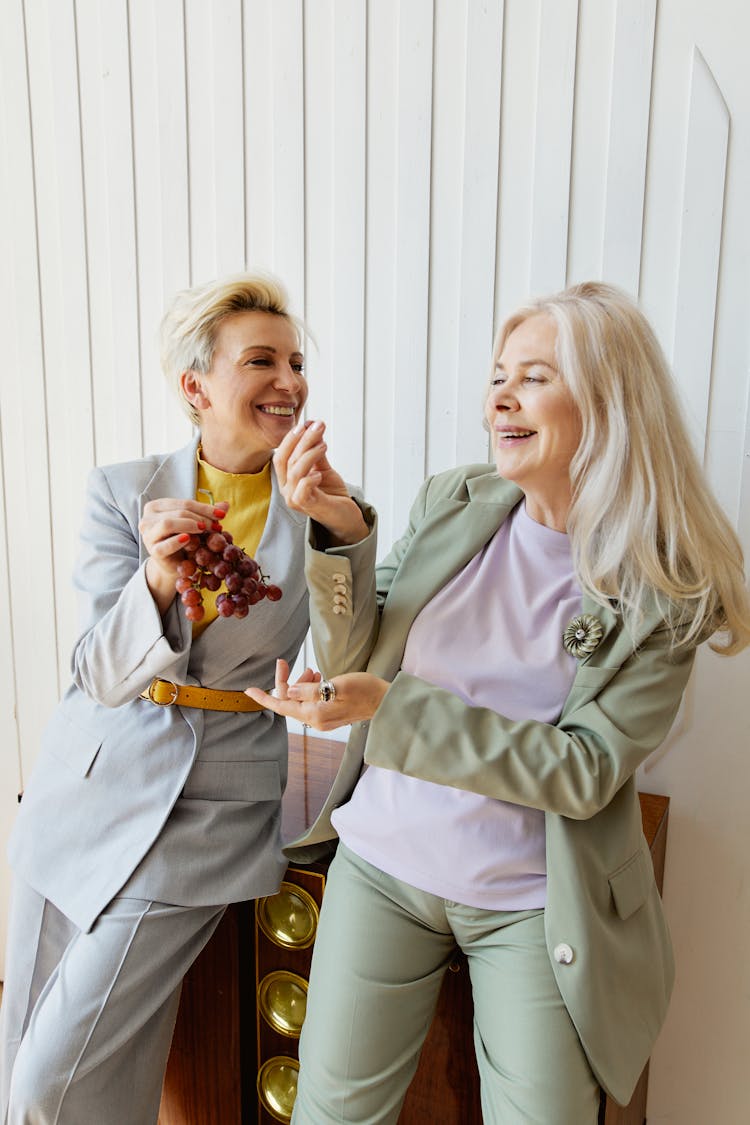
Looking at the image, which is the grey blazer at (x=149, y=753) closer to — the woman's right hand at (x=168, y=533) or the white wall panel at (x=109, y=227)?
the woman's right hand at (x=168, y=533)

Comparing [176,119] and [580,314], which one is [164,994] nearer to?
[580,314]

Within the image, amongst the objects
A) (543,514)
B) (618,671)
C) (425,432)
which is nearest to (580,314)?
(543,514)

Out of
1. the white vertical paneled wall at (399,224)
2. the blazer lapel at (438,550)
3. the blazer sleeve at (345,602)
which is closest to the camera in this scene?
the blazer sleeve at (345,602)

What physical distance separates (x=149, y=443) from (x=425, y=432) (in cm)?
73

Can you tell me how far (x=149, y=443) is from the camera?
223cm

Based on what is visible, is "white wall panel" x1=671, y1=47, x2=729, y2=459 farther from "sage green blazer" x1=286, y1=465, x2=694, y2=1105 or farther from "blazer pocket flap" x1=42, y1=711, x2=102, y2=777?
A: "blazer pocket flap" x1=42, y1=711, x2=102, y2=777

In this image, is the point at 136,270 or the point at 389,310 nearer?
the point at 389,310

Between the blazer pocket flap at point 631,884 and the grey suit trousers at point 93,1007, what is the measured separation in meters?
0.66

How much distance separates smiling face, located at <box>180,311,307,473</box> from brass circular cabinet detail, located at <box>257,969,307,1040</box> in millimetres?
911

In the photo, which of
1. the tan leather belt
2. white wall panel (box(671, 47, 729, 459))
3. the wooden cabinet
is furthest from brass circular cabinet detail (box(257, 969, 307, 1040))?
white wall panel (box(671, 47, 729, 459))

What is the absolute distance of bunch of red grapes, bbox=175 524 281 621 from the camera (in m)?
1.27

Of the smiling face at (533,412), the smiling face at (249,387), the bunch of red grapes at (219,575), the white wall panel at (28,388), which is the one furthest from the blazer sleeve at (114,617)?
the white wall panel at (28,388)

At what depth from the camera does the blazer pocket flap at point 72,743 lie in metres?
1.54

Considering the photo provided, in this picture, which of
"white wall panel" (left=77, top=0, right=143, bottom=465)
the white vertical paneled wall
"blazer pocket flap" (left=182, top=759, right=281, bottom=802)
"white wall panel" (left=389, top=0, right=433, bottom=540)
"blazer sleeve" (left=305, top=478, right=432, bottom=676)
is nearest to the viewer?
"blazer sleeve" (left=305, top=478, right=432, bottom=676)
